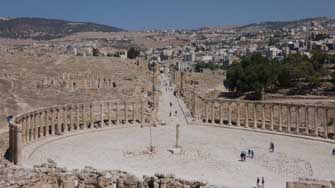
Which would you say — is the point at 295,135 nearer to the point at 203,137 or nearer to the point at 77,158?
the point at 203,137

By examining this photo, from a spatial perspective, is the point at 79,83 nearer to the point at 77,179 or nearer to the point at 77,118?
the point at 77,118

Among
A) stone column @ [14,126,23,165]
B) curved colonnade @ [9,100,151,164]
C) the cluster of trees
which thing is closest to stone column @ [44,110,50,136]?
curved colonnade @ [9,100,151,164]

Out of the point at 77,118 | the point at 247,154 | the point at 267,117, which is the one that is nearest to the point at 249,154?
the point at 247,154

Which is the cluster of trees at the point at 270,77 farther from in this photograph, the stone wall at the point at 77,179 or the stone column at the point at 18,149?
the stone wall at the point at 77,179

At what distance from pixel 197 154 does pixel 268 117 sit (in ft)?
68.4

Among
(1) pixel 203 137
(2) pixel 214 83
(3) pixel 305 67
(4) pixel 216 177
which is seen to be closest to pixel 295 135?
(1) pixel 203 137

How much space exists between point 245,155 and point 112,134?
41.8 ft

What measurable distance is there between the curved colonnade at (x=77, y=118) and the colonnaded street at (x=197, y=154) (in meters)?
1.38

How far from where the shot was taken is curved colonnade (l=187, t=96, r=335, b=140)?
46281mm

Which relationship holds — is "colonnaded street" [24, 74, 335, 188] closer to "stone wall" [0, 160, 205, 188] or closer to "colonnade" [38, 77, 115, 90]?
"stone wall" [0, 160, 205, 188]

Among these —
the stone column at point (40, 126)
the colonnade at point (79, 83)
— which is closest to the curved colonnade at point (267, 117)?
the stone column at point (40, 126)

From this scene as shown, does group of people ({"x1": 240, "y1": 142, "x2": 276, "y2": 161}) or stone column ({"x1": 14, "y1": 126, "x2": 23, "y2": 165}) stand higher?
stone column ({"x1": 14, "y1": 126, "x2": 23, "y2": 165})

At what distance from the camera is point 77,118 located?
47.1 m

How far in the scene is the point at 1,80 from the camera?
233 feet
